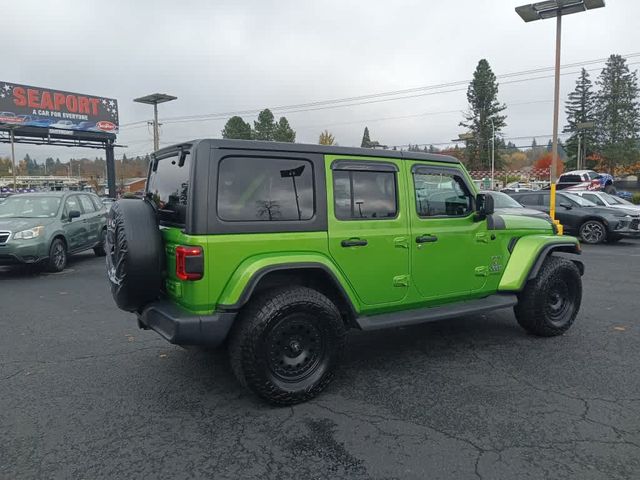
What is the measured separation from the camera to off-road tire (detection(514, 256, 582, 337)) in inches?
193

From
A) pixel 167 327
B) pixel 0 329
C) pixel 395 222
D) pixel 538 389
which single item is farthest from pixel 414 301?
pixel 0 329

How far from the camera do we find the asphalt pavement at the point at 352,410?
2785mm

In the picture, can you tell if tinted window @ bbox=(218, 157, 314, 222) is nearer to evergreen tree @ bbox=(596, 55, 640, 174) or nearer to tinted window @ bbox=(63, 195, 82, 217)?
tinted window @ bbox=(63, 195, 82, 217)

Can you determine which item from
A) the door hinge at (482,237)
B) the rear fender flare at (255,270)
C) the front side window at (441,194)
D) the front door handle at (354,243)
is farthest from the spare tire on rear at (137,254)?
the door hinge at (482,237)

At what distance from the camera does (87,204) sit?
11.1 meters

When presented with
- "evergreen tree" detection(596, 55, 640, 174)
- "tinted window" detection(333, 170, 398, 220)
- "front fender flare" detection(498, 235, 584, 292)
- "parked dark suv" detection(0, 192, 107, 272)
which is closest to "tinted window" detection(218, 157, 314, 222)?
"tinted window" detection(333, 170, 398, 220)

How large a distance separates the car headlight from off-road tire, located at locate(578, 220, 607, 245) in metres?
13.8

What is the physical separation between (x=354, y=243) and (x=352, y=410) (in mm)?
1281

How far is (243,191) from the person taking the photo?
3.52 metres

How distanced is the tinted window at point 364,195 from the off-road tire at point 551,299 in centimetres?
190

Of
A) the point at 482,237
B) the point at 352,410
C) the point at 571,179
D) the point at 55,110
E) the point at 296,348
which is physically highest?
the point at 55,110

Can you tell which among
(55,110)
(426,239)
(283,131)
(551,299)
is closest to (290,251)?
(426,239)

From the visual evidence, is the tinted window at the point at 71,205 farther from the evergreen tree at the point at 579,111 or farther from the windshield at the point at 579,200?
the evergreen tree at the point at 579,111

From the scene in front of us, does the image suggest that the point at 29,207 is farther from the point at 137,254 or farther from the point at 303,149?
the point at 303,149
